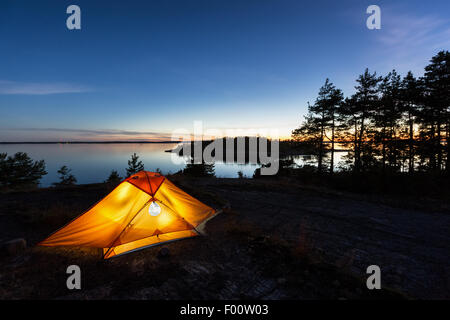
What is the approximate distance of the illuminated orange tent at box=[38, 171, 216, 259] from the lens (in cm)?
443

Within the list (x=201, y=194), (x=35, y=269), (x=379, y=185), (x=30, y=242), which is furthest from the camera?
(x=379, y=185)

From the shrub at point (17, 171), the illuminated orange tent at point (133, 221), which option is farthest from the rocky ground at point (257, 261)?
the shrub at point (17, 171)

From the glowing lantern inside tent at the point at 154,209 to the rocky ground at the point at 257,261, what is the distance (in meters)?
0.88

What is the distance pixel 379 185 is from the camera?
40.2 feet

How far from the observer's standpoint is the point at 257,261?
13.5ft

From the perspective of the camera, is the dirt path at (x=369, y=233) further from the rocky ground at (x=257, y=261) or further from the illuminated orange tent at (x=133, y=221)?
the illuminated orange tent at (x=133, y=221)

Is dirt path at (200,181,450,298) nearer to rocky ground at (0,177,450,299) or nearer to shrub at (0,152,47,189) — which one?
rocky ground at (0,177,450,299)

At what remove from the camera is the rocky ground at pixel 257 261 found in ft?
10.5

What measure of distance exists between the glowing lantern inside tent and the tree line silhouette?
55.9 ft

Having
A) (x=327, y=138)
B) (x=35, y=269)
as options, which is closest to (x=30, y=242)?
(x=35, y=269)

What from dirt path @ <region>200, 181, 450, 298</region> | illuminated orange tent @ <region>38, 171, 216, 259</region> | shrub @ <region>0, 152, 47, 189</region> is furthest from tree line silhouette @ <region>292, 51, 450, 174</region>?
shrub @ <region>0, 152, 47, 189</region>
